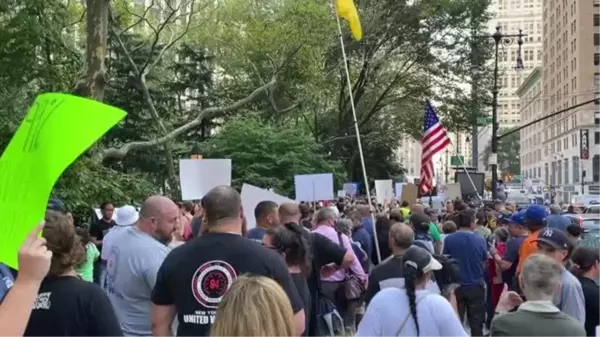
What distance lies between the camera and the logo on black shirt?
4301 mm

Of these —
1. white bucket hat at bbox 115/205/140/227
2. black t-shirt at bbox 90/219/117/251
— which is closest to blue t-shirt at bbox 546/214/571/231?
white bucket hat at bbox 115/205/140/227

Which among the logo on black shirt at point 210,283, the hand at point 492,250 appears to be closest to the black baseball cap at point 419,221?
the hand at point 492,250

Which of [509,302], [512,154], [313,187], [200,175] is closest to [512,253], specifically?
[509,302]

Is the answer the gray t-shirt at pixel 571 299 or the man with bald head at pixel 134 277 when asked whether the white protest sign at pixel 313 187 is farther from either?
the gray t-shirt at pixel 571 299

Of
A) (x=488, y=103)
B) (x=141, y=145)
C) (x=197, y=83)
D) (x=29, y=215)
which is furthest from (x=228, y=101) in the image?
(x=29, y=215)

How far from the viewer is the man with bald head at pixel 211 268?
429cm

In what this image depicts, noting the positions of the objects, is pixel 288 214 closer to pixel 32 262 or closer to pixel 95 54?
pixel 32 262

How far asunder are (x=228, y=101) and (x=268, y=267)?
3859 centimetres

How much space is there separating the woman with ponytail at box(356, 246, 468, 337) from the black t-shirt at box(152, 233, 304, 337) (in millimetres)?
462

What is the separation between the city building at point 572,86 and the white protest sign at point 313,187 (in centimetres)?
7572

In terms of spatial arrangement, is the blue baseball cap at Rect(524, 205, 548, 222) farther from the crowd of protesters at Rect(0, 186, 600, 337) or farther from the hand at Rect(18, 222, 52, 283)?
the hand at Rect(18, 222, 52, 283)

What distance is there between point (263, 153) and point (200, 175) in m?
20.8

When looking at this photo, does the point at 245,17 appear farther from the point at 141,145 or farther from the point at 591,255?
the point at 591,255

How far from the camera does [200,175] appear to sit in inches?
463
